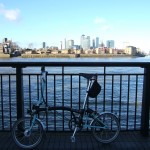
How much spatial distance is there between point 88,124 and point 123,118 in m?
6.02

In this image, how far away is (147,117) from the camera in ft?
18.8

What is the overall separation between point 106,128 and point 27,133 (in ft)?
4.13

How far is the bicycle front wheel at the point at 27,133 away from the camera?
4879 mm

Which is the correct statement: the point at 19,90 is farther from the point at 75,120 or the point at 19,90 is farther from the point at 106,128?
the point at 106,128

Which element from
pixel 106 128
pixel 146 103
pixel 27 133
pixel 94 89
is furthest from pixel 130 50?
pixel 27 133

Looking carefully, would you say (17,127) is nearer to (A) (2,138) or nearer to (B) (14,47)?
(A) (2,138)

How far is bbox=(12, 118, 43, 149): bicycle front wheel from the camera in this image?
4.88 m

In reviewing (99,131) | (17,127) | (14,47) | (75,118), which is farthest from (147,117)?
(14,47)

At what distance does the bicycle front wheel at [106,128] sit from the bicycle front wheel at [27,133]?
88 centimetres

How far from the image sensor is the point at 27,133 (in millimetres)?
4875

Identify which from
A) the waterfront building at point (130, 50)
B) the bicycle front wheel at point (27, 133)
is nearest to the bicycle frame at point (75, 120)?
the bicycle front wheel at point (27, 133)

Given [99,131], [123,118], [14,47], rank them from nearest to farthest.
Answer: [99,131], [123,118], [14,47]

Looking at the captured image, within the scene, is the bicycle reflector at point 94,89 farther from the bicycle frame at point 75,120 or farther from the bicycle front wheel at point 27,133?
the bicycle front wheel at point 27,133

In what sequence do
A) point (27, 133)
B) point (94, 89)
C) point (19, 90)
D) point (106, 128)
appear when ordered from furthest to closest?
point (19, 90) → point (106, 128) → point (94, 89) → point (27, 133)
